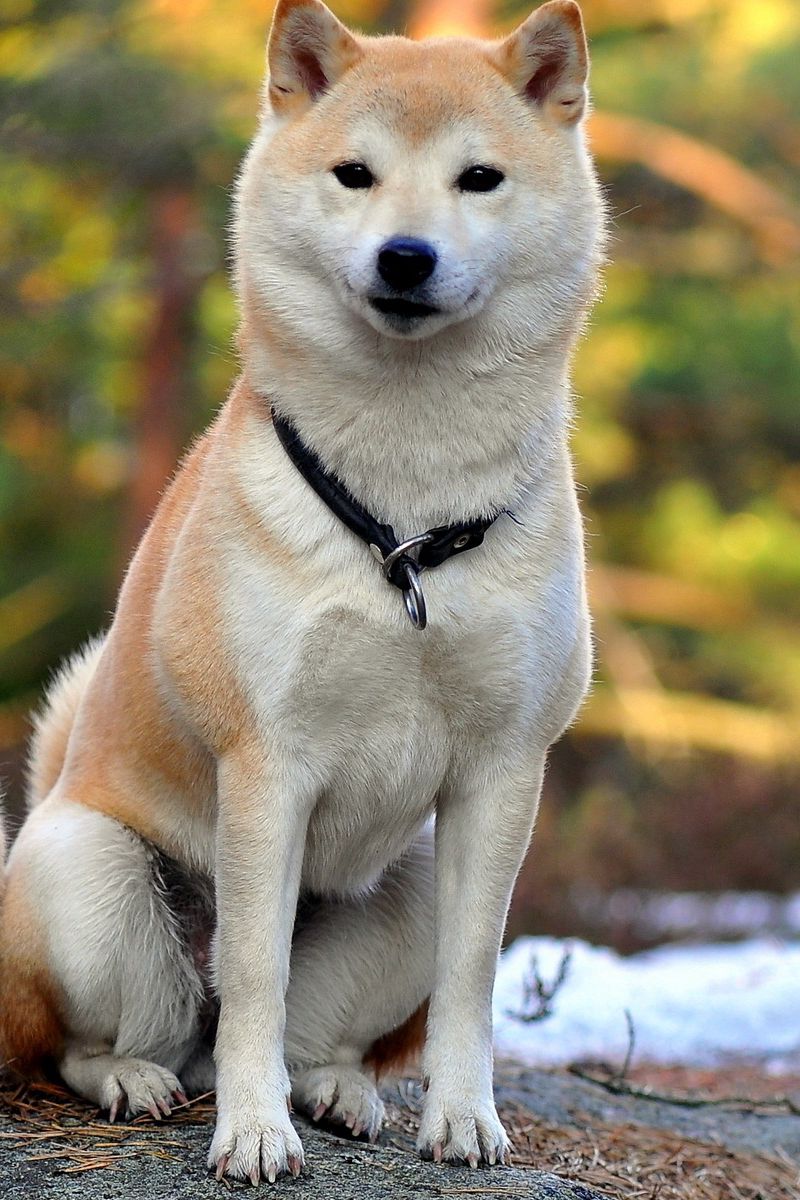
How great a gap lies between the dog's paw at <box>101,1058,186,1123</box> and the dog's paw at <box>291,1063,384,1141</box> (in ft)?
0.82

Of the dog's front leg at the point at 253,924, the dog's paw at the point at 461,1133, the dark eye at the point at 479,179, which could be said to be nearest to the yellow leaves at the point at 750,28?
the dark eye at the point at 479,179

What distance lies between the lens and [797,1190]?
11.0 feet

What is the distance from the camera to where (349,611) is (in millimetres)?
2691

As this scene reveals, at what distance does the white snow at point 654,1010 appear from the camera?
4.75 m

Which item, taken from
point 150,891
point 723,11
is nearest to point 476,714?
point 150,891

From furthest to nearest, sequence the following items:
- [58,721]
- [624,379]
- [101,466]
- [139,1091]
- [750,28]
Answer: [101,466] < [750,28] < [624,379] < [58,721] < [139,1091]

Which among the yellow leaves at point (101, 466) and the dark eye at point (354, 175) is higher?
the yellow leaves at point (101, 466)

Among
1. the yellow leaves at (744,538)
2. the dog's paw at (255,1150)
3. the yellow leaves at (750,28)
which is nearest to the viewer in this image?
the dog's paw at (255,1150)

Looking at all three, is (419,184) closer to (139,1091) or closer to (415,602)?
(415,602)

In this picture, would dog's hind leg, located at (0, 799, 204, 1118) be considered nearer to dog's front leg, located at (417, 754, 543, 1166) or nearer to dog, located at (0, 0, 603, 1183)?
dog, located at (0, 0, 603, 1183)

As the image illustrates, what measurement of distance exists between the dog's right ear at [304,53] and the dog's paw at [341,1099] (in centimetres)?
195

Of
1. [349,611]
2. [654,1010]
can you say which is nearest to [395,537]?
[349,611]

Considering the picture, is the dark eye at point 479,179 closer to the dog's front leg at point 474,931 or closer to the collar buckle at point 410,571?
the collar buckle at point 410,571

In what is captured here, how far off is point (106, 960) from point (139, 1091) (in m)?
0.26
